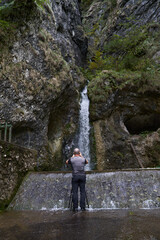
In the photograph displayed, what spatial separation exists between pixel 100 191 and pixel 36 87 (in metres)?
7.65

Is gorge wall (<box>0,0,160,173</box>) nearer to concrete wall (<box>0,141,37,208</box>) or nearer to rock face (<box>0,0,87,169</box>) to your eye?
rock face (<box>0,0,87,169</box>)

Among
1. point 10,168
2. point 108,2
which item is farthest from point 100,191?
point 108,2

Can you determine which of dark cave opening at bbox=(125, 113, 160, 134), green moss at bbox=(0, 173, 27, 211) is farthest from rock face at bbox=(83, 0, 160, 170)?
green moss at bbox=(0, 173, 27, 211)

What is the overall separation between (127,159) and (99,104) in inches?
188

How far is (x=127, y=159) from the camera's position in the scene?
14438 mm

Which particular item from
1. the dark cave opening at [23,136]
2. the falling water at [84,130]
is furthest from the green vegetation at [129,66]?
the dark cave opening at [23,136]

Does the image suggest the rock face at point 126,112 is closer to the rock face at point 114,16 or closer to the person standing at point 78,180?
the rock face at point 114,16

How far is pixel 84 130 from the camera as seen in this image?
1501 centimetres

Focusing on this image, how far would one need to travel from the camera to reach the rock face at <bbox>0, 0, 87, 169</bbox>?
10.5 m

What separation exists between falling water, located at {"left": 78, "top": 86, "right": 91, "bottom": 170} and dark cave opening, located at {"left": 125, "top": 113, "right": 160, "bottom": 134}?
14.2 feet

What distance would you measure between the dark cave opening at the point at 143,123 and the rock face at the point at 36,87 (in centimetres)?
582

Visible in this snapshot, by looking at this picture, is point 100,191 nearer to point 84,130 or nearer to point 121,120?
point 84,130

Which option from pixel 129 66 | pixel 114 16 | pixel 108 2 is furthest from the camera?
pixel 108 2

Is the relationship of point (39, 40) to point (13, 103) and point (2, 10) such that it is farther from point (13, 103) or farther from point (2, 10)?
point (13, 103)
